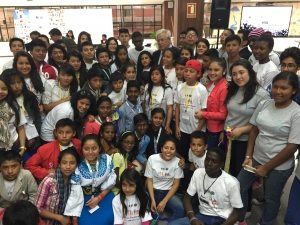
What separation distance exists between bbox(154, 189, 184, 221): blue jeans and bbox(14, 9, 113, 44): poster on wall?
7.94 m

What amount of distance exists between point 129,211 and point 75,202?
421 millimetres

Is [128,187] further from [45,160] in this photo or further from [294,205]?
[294,205]

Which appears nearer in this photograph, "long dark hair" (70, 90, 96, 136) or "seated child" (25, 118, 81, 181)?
"seated child" (25, 118, 81, 181)

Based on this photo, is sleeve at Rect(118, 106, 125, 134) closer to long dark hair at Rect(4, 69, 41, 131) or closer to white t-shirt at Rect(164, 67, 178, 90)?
white t-shirt at Rect(164, 67, 178, 90)

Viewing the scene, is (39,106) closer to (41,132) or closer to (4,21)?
(41,132)

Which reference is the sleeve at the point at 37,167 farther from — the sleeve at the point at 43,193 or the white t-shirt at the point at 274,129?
the white t-shirt at the point at 274,129

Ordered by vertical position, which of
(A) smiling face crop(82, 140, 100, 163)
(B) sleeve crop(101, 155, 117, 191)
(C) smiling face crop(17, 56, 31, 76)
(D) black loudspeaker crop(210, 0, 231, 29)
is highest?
(D) black loudspeaker crop(210, 0, 231, 29)

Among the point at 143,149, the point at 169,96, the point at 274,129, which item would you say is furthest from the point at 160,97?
the point at 274,129

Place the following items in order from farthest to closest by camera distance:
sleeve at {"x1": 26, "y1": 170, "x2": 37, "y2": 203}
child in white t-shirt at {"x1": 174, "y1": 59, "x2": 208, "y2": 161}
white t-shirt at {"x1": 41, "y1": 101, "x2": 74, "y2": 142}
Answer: child in white t-shirt at {"x1": 174, "y1": 59, "x2": 208, "y2": 161}, white t-shirt at {"x1": 41, "y1": 101, "x2": 74, "y2": 142}, sleeve at {"x1": 26, "y1": 170, "x2": 37, "y2": 203}

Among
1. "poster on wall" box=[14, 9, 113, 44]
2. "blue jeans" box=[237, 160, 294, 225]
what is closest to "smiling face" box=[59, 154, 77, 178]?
"blue jeans" box=[237, 160, 294, 225]

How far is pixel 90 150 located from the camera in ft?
7.49

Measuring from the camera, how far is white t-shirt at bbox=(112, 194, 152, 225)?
2.22 metres

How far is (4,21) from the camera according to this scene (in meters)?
9.46

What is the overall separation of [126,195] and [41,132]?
109 cm
